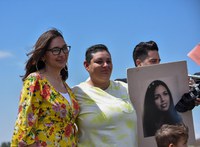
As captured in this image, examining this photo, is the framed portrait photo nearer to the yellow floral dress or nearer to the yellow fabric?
the yellow fabric

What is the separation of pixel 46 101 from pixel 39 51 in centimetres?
43

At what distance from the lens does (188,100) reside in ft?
11.3

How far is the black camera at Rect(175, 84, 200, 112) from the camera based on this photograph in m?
3.45

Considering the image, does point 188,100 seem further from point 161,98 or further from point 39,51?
point 39,51

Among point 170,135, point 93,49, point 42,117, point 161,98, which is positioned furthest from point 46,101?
point 161,98

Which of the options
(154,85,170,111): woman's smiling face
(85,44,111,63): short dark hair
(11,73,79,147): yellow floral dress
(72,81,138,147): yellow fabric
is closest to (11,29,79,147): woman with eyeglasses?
(11,73,79,147): yellow floral dress

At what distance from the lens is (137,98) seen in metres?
3.50

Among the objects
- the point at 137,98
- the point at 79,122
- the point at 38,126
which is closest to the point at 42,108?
the point at 38,126

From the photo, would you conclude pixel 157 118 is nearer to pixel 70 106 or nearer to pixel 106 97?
pixel 106 97

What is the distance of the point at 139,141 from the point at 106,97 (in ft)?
1.63

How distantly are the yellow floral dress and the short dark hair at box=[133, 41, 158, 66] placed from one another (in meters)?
1.19

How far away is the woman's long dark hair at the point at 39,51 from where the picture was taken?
124 inches

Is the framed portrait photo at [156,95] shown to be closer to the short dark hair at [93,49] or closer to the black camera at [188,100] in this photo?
the black camera at [188,100]

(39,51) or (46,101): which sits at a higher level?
(39,51)
